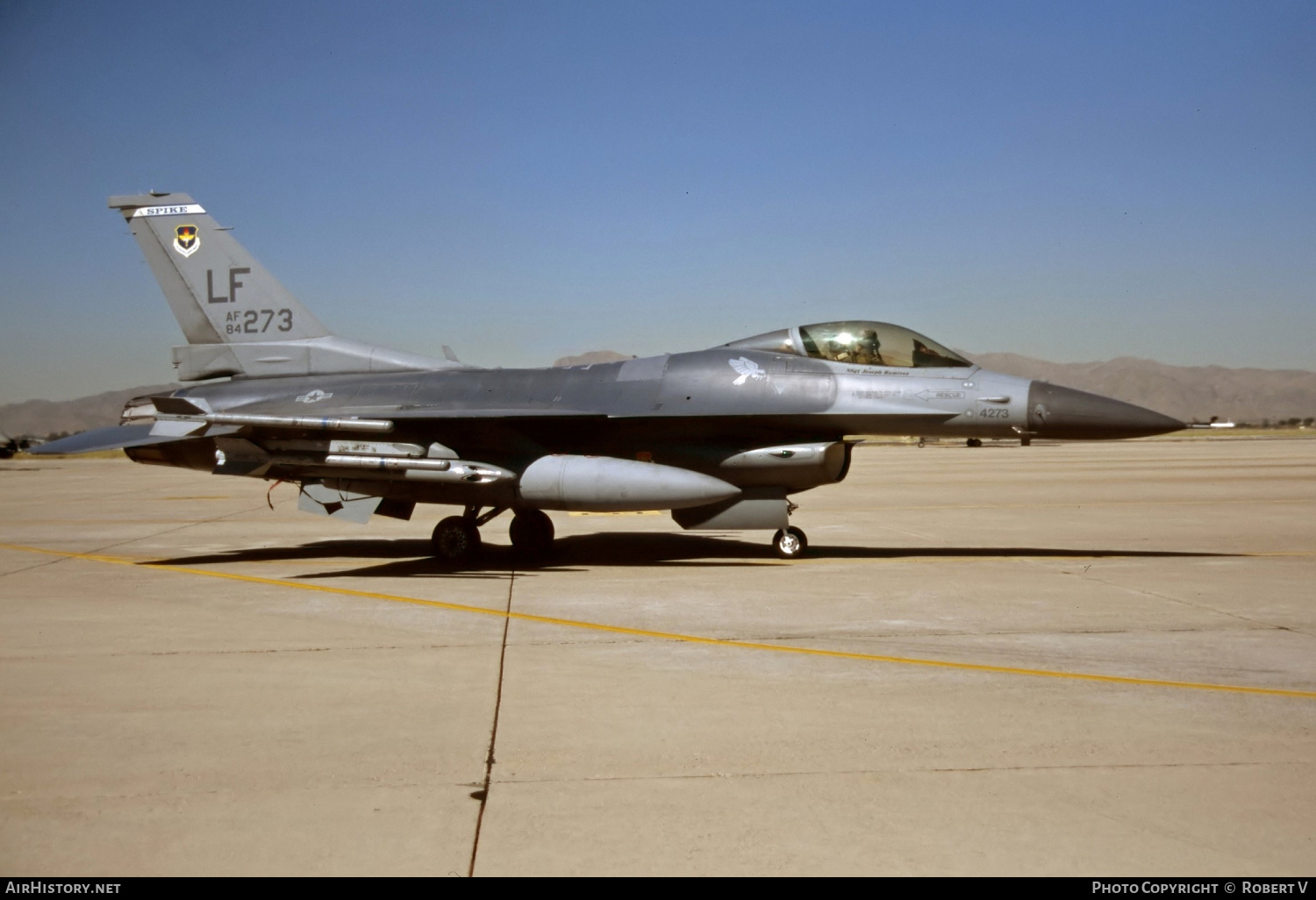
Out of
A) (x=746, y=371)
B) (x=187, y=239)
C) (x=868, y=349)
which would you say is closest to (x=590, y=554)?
(x=746, y=371)

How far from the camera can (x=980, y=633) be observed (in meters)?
7.73

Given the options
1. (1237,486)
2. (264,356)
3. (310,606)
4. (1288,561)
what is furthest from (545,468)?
(1237,486)

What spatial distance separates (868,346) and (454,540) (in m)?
5.56

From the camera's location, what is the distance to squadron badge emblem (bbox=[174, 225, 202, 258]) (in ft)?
46.8

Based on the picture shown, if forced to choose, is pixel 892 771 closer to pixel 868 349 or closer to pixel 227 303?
pixel 868 349

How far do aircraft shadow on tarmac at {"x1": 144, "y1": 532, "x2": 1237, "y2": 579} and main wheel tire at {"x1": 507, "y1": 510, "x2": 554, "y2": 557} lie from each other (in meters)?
0.14

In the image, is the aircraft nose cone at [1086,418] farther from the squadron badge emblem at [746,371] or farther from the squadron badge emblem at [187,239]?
the squadron badge emblem at [187,239]

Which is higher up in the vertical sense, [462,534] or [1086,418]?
[1086,418]

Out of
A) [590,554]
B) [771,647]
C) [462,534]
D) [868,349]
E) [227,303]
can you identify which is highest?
[227,303]

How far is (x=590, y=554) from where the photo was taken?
13.6m

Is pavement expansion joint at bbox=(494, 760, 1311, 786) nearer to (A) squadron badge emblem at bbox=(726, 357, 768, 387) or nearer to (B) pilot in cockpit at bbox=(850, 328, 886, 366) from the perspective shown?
(B) pilot in cockpit at bbox=(850, 328, 886, 366)

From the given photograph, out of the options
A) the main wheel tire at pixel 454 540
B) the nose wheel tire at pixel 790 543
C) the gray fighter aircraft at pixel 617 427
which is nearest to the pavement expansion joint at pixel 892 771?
the gray fighter aircraft at pixel 617 427

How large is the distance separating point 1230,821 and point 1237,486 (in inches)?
918

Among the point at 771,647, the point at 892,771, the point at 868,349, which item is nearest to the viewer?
the point at 892,771
